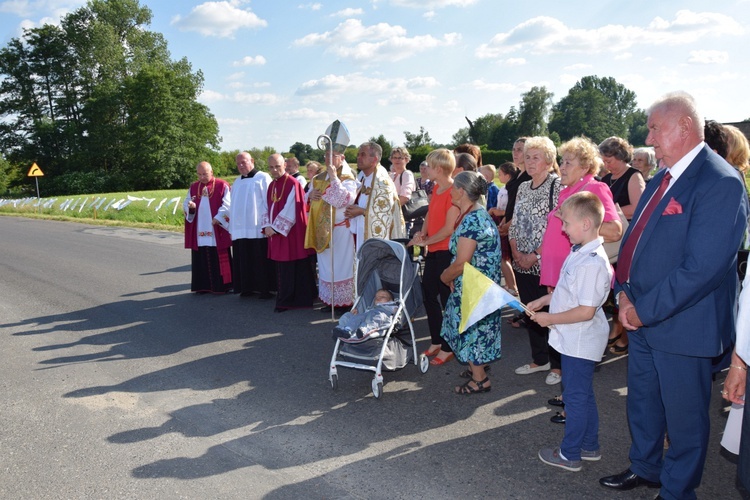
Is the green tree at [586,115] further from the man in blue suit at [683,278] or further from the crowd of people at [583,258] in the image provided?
the man in blue suit at [683,278]

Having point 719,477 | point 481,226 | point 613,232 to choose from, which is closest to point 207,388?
point 481,226

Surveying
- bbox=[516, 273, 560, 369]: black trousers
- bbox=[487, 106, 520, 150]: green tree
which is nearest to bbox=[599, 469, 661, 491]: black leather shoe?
bbox=[516, 273, 560, 369]: black trousers

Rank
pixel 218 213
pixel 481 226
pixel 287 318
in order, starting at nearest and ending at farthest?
pixel 481 226 < pixel 287 318 < pixel 218 213

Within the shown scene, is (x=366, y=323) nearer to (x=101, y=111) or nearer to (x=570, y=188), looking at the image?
(x=570, y=188)

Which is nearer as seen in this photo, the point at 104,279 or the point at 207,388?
the point at 207,388

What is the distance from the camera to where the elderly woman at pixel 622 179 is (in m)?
5.77

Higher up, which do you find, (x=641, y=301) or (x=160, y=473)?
(x=641, y=301)

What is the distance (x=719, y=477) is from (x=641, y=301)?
1.50 metres

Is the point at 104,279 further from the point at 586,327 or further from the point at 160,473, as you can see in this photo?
the point at 586,327

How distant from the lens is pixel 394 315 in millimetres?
5332

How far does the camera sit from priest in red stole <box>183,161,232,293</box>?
9312mm

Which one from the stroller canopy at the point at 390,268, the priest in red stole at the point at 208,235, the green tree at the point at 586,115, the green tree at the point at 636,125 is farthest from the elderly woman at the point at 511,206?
the green tree at the point at 636,125

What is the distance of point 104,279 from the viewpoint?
11.0 metres

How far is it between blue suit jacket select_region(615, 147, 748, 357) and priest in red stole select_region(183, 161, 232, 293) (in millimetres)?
7274
